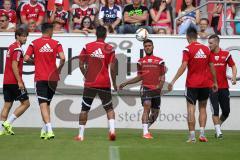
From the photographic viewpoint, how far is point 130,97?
856 inches

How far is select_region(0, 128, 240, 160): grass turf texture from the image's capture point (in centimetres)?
1345

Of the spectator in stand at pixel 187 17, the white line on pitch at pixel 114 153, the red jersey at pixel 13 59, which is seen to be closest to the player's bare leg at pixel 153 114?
the red jersey at pixel 13 59

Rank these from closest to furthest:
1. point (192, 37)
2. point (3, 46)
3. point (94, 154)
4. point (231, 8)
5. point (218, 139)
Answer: point (94, 154) < point (192, 37) < point (218, 139) < point (3, 46) < point (231, 8)

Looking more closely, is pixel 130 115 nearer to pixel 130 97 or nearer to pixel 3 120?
pixel 130 97

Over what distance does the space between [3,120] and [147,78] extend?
11.1 feet

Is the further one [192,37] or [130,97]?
[130,97]

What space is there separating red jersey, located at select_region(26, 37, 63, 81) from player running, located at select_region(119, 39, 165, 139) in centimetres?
182

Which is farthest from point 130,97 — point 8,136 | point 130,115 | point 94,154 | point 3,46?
point 94,154

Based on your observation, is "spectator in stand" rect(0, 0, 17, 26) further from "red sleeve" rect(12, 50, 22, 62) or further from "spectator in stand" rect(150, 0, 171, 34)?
"red sleeve" rect(12, 50, 22, 62)

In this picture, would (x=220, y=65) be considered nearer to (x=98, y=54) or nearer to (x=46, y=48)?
(x=98, y=54)

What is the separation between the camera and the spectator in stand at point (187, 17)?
886 inches

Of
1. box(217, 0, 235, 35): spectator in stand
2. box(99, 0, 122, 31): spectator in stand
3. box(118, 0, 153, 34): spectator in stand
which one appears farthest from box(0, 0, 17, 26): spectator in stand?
box(217, 0, 235, 35): spectator in stand

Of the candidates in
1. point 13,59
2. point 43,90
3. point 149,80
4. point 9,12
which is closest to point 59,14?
point 9,12

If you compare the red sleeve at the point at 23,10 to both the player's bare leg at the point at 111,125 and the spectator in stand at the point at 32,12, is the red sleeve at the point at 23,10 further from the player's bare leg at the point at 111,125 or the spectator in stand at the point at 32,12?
the player's bare leg at the point at 111,125
